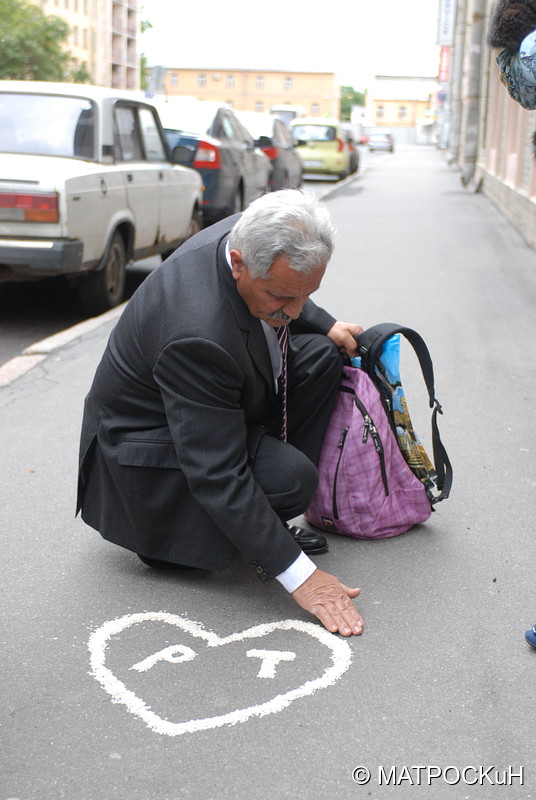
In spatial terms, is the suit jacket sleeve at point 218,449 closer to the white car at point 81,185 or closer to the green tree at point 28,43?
the white car at point 81,185

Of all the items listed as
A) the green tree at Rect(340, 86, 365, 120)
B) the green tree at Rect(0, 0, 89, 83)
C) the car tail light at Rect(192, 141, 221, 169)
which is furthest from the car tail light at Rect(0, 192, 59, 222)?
the green tree at Rect(340, 86, 365, 120)

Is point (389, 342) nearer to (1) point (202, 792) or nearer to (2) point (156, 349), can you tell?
(2) point (156, 349)

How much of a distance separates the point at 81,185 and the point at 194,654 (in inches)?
195

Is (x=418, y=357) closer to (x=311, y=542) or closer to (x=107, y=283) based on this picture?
(x=311, y=542)

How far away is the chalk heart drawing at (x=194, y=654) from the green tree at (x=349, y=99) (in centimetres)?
13518

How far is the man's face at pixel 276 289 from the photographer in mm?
2941

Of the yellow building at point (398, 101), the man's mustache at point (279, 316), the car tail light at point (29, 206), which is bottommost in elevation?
the man's mustache at point (279, 316)

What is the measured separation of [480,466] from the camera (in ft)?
15.6

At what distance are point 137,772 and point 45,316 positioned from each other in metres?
6.43

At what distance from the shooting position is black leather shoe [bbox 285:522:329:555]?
3746 millimetres

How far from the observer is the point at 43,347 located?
22.7 feet

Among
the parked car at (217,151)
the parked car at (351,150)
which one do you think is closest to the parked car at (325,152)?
the parked car at (351,150)

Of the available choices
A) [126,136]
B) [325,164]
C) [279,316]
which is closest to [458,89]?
[325,164]

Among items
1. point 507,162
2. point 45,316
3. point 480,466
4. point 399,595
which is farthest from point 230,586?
point 507,162
